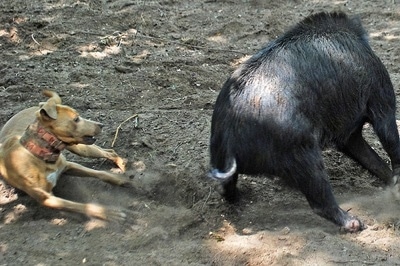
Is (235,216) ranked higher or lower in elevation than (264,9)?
lower

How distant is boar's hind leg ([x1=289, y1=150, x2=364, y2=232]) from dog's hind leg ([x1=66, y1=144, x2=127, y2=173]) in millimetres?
1488

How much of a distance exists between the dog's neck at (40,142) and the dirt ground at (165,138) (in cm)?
38

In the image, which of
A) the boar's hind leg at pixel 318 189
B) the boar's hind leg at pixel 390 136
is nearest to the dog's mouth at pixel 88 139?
the boar's hind leg at pixel 318 189

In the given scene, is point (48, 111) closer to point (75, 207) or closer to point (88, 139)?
point (88, 139)

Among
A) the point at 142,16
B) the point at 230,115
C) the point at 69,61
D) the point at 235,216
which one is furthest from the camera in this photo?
the point at 142,16

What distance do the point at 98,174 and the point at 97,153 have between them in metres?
0.25

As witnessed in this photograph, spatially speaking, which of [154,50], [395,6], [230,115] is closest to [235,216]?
[230,115]

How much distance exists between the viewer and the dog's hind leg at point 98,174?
16.4 ft

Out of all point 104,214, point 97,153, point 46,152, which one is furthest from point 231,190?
point 46,152

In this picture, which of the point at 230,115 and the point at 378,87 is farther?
the point at 378,87

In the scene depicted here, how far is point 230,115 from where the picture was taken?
171 inches

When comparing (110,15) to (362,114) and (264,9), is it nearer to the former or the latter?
(264,9)

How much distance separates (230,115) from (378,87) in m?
1.13

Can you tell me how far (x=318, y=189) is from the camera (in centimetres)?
432
